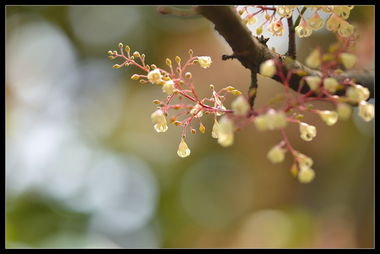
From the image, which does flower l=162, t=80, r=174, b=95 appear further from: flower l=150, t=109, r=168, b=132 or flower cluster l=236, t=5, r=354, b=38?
flower cluster l=236, t=5, r=354, b=38

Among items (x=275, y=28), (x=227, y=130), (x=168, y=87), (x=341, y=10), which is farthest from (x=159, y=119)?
(x=341, y=10)

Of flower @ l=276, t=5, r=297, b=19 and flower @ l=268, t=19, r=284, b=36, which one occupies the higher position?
flower @ l=276, t=5, r=297, b=19

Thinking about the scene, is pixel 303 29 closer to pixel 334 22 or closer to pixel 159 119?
pixel 334 22

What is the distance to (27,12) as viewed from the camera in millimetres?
5207

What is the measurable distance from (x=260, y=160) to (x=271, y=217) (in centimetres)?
76

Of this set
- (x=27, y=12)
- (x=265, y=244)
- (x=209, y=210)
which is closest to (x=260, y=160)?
(x=209, y=210)

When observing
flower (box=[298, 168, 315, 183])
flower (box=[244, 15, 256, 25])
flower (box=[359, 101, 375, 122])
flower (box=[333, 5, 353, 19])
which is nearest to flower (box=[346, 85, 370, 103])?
flower (box=[359, 101, 375, 122])

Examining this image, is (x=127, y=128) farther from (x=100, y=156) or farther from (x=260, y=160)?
(x=260, y=160)

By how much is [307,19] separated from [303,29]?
0.03m

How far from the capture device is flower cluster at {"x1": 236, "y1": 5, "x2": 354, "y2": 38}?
94 centimetres

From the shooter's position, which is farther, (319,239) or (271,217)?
(271,217)

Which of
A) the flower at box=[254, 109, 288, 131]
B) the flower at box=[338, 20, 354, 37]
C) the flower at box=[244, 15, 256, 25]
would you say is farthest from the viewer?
the flower at box=[244, 15, 256, 25]

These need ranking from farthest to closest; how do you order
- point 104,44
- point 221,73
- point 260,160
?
point 104,44 < point 260,160 < point 221,73

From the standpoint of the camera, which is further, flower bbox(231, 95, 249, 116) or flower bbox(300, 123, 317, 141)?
flower bbox(300, 123, 317, 141)
